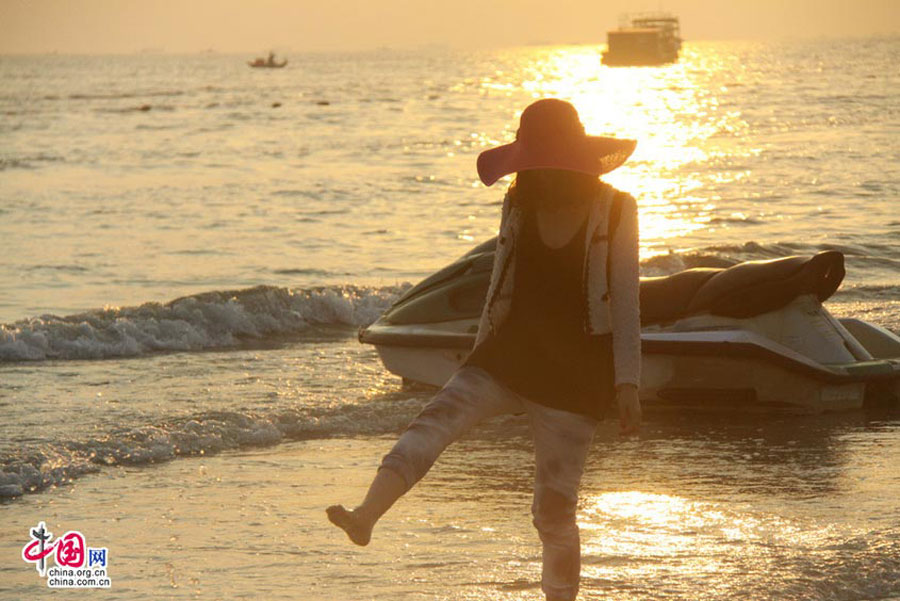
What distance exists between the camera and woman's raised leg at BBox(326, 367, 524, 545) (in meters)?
4.83

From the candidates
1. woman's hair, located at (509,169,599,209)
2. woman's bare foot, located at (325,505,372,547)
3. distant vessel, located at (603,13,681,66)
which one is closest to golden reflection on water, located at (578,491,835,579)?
woman's bare foot, located at (325,505,372,547)

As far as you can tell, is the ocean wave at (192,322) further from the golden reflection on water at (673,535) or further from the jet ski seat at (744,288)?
the golden reflection on water at (673,535)

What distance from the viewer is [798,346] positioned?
1026 cm

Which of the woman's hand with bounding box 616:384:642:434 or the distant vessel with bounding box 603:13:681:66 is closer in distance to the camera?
the woman's hand with bounding box 616:384:642:434

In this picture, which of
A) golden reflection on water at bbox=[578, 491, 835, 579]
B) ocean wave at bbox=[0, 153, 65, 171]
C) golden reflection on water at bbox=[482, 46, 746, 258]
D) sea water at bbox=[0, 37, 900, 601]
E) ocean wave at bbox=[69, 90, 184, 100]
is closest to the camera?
golden reflection on water at bbox=[578, 491, 835, 579]

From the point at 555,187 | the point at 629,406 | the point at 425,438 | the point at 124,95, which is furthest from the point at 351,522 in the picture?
the point at 124,95

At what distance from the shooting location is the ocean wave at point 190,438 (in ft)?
29.4

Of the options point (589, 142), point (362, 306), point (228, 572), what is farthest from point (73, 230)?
point (589, 142)

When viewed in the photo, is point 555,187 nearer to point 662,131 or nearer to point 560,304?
point 560,304

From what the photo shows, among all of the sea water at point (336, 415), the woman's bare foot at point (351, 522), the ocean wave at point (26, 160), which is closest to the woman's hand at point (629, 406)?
the woman's bare foot at point (351, 522)

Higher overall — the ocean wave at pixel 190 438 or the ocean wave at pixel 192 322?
the ocean wave at pixel 190 438

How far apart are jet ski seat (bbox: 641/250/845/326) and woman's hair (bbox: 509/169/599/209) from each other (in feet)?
17.3

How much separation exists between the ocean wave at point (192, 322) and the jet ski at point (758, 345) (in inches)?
233

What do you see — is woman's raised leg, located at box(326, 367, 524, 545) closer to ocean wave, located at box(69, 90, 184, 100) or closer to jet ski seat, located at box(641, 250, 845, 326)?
jet ski seat, located at box(641, 250, 845, 326)
